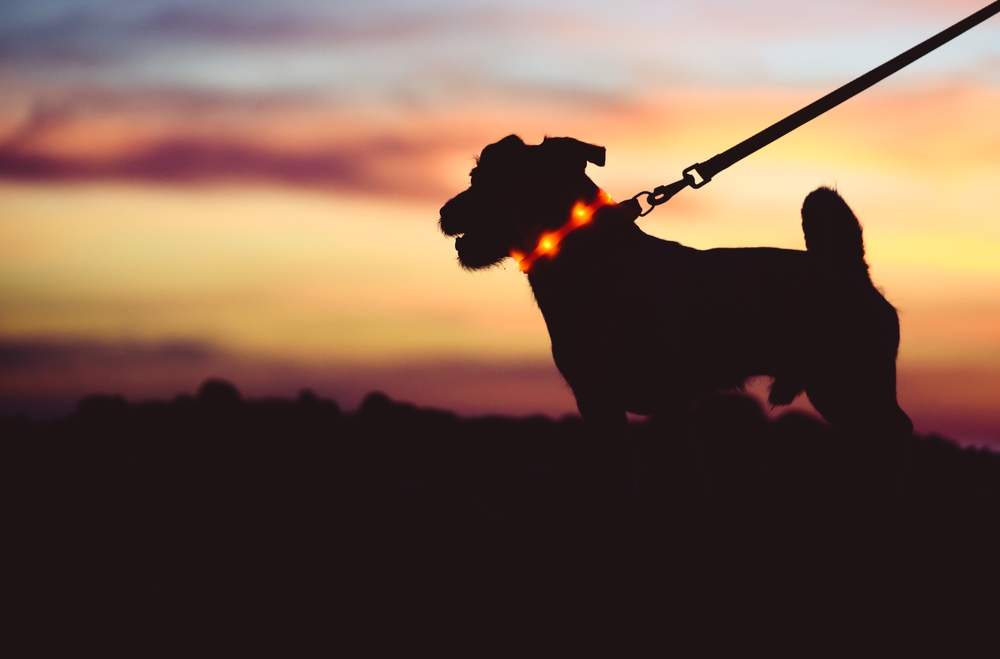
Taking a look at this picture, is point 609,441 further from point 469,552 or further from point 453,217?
point 453,217

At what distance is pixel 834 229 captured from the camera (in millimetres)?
7586

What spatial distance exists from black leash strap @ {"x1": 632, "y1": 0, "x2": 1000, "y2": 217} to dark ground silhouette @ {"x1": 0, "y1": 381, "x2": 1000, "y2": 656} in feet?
6.39

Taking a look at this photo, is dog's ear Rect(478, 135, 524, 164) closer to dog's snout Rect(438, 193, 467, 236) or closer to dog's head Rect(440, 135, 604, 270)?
dog's head Rect(440, 135, 604, 270)

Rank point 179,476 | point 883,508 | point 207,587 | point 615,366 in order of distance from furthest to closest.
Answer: point 179,476
point 883,508
point 615,366
point 207,587

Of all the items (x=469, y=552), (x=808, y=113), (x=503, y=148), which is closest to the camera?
(x=469, y=552)

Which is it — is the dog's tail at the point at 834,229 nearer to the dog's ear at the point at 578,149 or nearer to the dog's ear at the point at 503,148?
the dog's ear at the point at 578,149

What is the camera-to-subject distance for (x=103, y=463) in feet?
27.0

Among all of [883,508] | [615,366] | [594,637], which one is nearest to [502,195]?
[615,366]

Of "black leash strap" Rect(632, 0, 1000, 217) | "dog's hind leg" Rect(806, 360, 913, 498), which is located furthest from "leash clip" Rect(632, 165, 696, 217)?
"dog's hind leg" Rect(806, 360, 913, 498)

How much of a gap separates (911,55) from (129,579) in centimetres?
590

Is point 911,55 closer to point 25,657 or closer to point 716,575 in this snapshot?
point 716,575

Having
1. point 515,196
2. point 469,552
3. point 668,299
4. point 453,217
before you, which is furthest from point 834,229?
point 469,552

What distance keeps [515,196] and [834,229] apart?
2.84m

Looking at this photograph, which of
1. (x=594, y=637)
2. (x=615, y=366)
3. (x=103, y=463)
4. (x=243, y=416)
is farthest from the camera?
(x=243, y=416)
